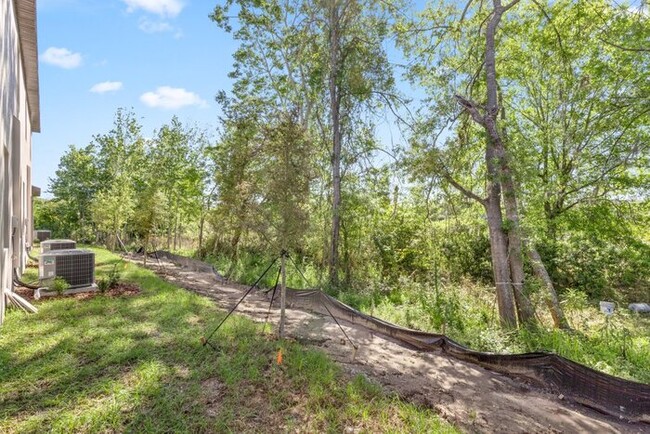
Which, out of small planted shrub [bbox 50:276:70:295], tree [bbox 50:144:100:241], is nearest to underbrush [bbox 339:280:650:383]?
small planted shrub [bbox 50:276:70:295]

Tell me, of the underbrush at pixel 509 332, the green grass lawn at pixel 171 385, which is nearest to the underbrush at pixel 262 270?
the underbrush at pixel 509 332

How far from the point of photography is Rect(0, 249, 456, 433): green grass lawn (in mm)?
2748

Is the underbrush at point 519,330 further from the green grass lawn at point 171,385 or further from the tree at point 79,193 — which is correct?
the tree at point 79,193

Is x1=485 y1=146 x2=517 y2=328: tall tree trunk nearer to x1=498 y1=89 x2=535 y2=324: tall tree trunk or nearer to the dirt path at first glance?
x1=498 y1=89 x2=535 y2=324: tall tree trunk

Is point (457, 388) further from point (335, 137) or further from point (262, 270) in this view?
point (262, 270)

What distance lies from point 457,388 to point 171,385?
3510mm

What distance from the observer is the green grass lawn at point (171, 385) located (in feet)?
9.02

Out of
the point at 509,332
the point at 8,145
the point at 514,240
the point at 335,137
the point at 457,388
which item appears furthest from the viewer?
the point at 335,137

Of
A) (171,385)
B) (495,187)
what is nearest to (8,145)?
(171,385)

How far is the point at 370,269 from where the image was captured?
10.7m

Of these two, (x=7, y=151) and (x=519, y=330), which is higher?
(x=7, y=151)

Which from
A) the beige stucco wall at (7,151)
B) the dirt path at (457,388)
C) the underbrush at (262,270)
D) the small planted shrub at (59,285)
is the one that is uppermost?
the beige stucco wall at (7,151)

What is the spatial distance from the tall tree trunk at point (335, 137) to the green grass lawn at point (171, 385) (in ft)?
18.9

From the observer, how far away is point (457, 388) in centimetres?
425
